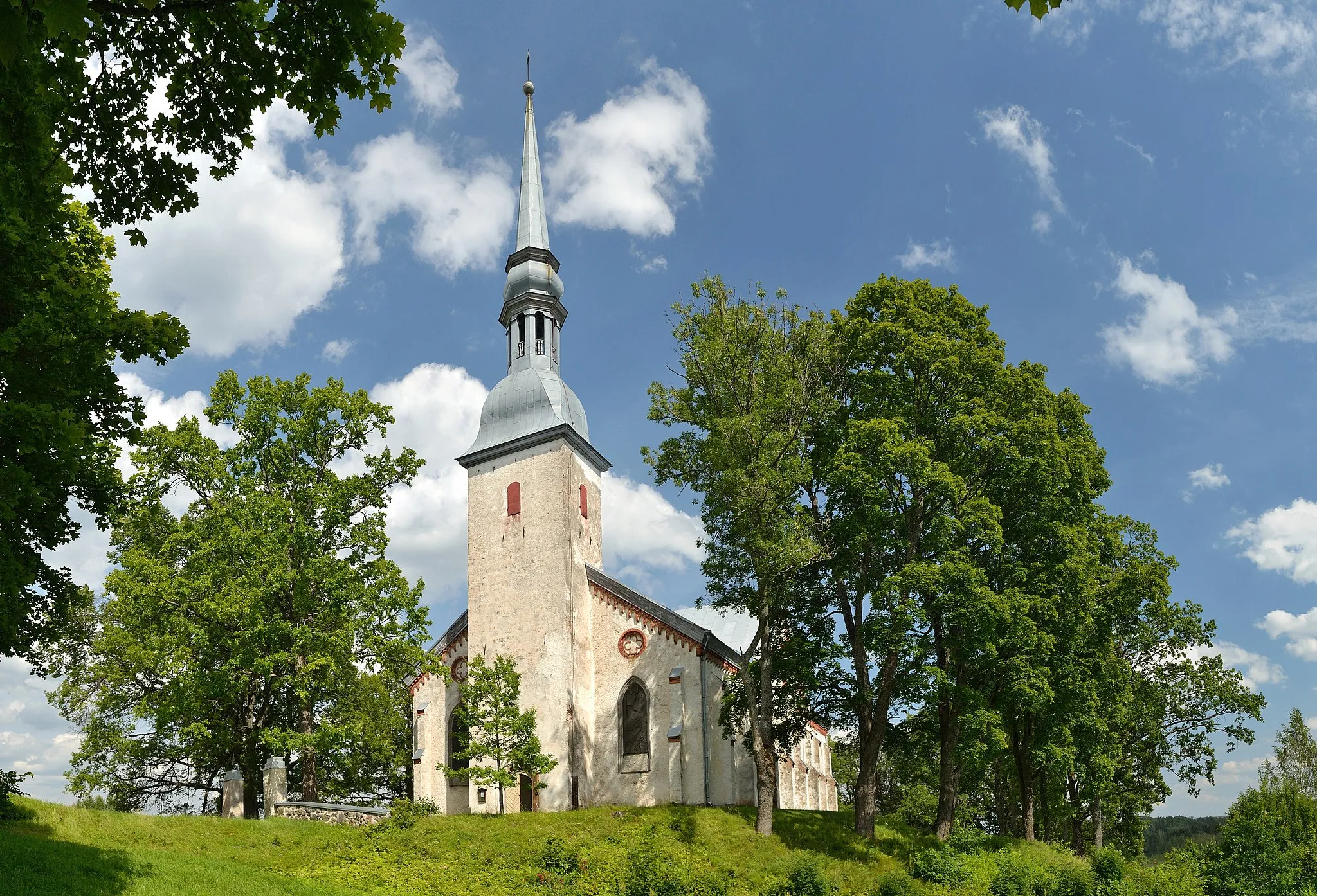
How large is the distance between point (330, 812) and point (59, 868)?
30.8 feet

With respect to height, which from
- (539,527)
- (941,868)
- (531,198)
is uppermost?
(531,198)

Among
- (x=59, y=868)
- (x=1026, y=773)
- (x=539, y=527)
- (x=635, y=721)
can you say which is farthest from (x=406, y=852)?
(x=1026, y=773)

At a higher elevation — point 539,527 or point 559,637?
point 539,527

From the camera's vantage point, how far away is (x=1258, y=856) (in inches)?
836

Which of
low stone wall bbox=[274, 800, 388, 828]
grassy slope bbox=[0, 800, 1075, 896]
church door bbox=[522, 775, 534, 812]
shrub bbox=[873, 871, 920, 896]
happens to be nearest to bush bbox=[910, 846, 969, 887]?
grassy slope bbox=[0, 800, 1075, 896]

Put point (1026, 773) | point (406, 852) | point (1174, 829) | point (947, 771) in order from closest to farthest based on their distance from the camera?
point (406, 852) < point (947, 771) < point (1026, 773) < point (1174, 829)

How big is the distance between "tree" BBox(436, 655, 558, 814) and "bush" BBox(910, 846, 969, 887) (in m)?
11.4

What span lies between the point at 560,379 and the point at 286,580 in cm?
1320

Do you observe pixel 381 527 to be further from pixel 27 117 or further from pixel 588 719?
pixel 27 117

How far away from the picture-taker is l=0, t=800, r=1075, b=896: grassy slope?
14297mm

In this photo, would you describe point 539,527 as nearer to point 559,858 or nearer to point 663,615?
point 663,615

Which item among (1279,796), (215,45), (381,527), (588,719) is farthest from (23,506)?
(1279,796)

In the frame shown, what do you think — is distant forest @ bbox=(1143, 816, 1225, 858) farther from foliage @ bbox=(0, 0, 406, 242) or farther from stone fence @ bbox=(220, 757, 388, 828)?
foliage @ bbox=(0, 0, 406, 242)

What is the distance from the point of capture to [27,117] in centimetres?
782
